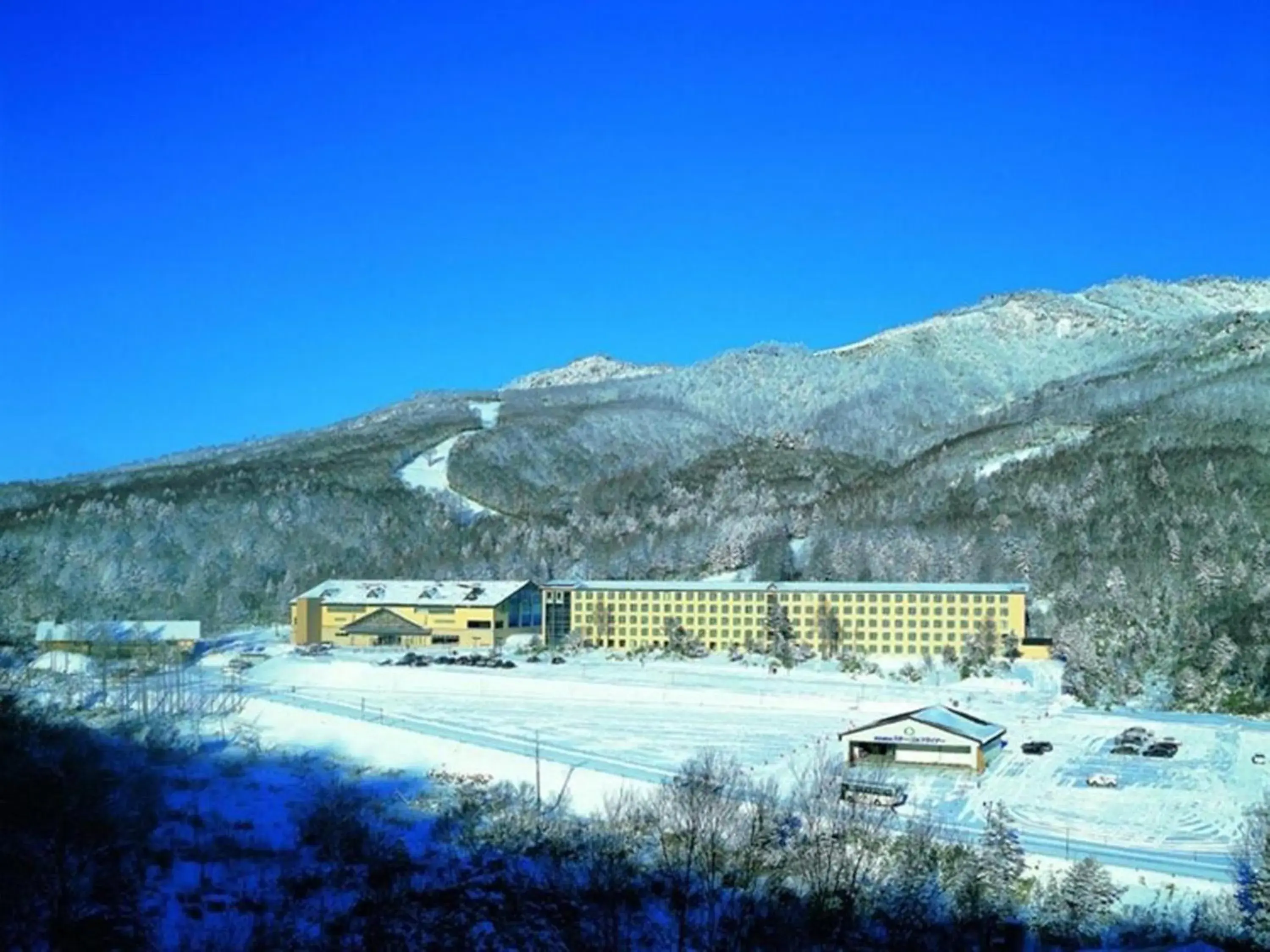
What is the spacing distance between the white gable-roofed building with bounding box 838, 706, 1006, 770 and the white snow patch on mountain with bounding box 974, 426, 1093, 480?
52.7m

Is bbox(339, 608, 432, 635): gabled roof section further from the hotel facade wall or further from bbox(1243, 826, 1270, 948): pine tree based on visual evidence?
bbox(1243, 826, 1270, 948): pine tree

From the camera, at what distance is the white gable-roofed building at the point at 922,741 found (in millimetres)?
33875

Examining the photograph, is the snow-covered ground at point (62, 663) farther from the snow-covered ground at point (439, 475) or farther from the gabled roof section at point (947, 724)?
the snow-covered ground at point (439, 475)

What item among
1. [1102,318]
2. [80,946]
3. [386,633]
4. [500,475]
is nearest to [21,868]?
[80,946]

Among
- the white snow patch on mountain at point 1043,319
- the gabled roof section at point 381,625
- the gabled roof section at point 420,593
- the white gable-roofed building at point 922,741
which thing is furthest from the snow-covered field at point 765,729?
the white snow patch on mountain at point 1043,319

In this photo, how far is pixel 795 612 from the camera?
→ 59438 mm

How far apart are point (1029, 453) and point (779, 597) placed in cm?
3962

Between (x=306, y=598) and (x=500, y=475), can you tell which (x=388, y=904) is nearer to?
(x=306, y=598)

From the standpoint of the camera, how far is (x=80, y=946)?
63.2 feet

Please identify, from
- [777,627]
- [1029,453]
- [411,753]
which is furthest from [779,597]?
[1029,453]

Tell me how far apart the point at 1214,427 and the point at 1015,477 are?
43.9 feet

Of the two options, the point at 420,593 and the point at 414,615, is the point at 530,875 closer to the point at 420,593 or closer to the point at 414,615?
the point at 414,615

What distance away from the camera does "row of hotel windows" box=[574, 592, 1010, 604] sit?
2216 inches

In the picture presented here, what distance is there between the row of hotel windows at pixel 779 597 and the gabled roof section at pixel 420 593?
4.87 meters
